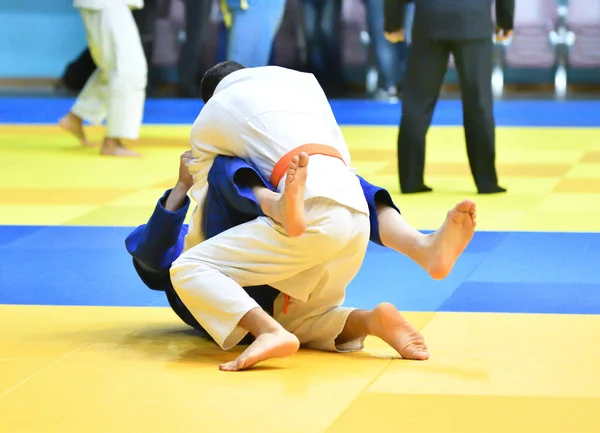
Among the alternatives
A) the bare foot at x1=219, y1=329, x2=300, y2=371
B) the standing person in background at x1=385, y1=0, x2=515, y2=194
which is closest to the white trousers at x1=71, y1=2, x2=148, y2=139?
the standing person in background at x1=385, y1=0, x2=515, y2=194

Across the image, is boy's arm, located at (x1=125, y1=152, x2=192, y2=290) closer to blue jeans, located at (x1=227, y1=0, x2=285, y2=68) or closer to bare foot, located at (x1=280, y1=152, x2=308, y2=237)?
bare foot, located at (x1=280, y1=152, x2=308, y2=237)

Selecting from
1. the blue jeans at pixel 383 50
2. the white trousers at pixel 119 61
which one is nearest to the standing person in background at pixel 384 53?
the blue jeans at pixel 383 50

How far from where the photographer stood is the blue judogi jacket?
431cm

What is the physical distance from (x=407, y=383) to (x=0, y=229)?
3.80 metres

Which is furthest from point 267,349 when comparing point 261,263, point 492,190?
point 492,190

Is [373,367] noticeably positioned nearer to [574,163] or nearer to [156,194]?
[156,194]

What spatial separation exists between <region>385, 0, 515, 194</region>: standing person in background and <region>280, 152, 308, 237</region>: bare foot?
4300 mm

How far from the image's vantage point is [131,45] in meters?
10.1

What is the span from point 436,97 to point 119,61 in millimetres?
2936

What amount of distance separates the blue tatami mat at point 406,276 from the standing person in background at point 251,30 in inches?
138

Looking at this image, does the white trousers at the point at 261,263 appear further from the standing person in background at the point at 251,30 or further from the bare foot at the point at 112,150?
the bare foot at the point at 112,150

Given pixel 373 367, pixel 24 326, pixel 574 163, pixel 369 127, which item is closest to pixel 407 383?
pixel 373 367

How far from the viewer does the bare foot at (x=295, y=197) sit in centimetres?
395

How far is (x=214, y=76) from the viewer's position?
475 cm
